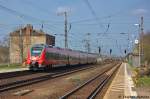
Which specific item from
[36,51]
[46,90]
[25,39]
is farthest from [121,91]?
[25,39]

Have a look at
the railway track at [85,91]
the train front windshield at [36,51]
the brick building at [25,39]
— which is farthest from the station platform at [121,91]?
the brick building at [25,39]

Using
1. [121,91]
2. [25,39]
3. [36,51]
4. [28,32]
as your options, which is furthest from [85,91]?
[28,32]

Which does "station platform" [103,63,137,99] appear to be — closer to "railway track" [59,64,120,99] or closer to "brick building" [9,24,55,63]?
"railway track" [59,64,120,99]

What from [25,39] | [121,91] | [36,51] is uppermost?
[25,39]

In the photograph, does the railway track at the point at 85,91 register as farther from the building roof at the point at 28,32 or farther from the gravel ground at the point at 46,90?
the building roof at the point at 28,32

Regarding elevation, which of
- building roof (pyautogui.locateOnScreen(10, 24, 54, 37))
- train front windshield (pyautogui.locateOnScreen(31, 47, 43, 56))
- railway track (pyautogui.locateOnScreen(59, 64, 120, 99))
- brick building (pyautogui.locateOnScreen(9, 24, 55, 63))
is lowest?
railway track (pyautogui.locateOnScreen(59, 64, 120, 99))

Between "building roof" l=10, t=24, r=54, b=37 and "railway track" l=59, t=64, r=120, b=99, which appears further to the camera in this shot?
"building roof" l=10, t=24, r=54, b=37

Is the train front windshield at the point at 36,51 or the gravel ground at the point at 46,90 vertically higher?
the train front windshield at the point at 36,51

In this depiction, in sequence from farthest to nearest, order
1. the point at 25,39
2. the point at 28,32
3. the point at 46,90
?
the point at 28,32 → the point at 25,39 → the point at 46,90

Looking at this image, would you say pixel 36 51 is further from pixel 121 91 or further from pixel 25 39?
pixel 25 39

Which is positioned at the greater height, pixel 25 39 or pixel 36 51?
pixel 25 39

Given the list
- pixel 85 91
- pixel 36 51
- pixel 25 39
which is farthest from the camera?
pixel 25 39

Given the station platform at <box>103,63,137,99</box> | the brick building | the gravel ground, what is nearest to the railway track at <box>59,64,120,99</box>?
the gravel ground

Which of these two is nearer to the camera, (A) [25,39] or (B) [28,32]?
(A) [25,39]
